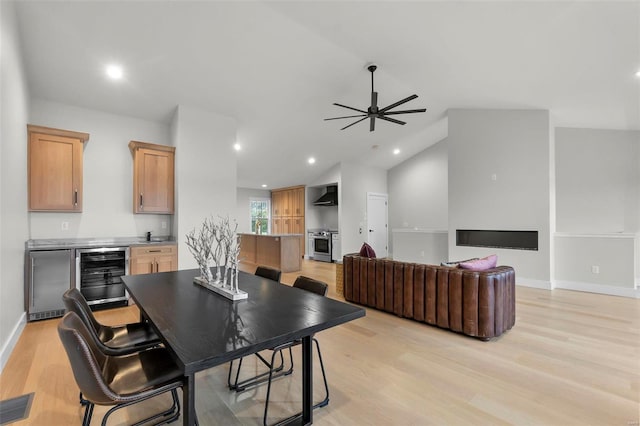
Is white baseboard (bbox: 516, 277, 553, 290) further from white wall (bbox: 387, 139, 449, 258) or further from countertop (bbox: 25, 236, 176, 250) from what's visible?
countertop (bbox: 25, 236, 176, 250)

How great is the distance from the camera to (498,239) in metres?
5.35

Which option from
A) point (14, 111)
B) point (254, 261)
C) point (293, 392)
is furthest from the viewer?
point (254, 261)

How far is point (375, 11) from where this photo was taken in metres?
3.01

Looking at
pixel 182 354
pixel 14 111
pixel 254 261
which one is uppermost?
pixel 14 111

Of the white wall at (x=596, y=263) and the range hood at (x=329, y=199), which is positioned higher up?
the range hood at (x=329, y=199)

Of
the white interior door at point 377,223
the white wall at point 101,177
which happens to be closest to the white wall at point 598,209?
the white interior door at point 377,223

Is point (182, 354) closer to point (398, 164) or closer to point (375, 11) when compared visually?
point (375, 11)

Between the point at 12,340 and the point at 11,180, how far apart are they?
1.47 metres

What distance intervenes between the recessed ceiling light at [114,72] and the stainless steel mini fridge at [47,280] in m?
2.23

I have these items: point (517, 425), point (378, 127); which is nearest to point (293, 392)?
point (517, 425)

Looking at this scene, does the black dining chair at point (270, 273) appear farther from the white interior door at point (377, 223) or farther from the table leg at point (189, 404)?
the white interior door at point (377, 223)

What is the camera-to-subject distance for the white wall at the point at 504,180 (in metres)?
4.96

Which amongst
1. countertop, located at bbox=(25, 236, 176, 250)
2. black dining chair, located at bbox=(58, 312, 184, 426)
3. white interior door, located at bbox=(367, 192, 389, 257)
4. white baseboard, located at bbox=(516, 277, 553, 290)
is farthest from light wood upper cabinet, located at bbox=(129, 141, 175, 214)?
white baseboard, located at bbox=(516, 277, 553, 290)

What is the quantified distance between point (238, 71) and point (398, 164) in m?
6.08
